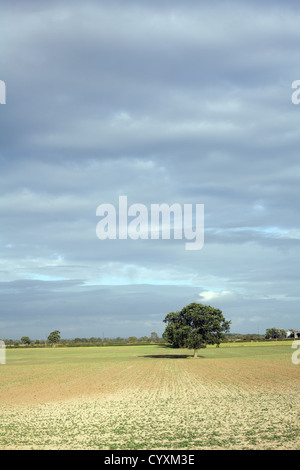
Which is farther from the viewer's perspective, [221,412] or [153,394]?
[153,394]

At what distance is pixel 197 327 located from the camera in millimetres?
101625

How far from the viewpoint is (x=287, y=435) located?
23953mm

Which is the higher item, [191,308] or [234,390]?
[191,308]

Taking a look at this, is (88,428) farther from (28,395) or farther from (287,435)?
(28,395)

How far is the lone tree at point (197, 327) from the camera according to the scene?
9938 centimetres

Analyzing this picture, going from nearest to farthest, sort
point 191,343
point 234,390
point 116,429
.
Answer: point 116,429 < point 234,390 < point 191,343

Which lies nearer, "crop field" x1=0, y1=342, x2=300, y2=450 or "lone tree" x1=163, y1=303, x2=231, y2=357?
"crop field" x1=0, y1=342, x2=300, y2=450

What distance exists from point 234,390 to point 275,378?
14985 millimetres

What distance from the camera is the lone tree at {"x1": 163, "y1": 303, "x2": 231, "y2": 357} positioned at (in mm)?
99375

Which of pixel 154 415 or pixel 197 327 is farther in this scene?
pixel 197 327

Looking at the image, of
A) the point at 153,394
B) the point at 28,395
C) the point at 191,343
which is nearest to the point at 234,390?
the point at 153,394

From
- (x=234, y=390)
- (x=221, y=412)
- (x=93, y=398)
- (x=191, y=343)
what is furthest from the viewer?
(x=191, y=343)

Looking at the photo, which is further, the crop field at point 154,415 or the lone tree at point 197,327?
the lone tree at point 197,327
